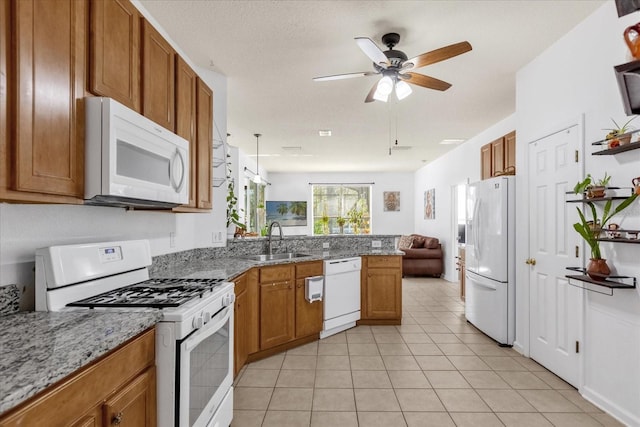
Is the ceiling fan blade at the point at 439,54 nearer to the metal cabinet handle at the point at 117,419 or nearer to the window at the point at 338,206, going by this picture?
the metal cabinet handle at the point at 117,419

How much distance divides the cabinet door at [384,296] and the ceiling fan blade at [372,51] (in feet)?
7.78

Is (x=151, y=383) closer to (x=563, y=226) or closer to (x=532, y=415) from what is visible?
(x=532, y=415)

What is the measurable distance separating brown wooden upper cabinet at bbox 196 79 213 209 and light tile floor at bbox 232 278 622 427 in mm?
1469

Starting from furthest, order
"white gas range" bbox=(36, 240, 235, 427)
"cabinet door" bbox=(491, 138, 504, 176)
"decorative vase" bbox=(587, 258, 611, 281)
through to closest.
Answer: "cabinet door" bbox=(491, 138, 504, 176)
"decorative vase" bbox=(587, 258, 611, 281)
"white gas range" bbox=(36, 240, 235, 427)

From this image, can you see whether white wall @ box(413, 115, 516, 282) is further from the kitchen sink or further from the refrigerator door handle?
the kitchen sink

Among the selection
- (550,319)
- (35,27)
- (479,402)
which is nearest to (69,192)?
(35,27)

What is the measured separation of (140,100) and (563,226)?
3.02 meters

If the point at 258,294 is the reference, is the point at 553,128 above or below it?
above

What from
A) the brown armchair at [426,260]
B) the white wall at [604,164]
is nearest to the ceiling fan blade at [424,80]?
the white wall at [604,164]

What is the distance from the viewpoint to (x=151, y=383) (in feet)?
4.34

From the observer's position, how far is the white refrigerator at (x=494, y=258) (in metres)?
3.31

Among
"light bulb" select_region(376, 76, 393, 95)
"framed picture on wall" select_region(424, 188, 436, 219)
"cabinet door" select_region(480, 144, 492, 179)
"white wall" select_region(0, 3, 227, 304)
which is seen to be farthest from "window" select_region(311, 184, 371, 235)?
"light bulb" select_region(376, 76, 393, 95)

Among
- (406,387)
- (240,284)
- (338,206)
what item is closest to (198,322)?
(240,284)

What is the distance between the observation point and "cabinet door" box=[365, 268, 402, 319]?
4031mm
